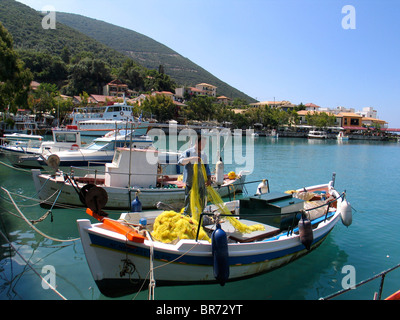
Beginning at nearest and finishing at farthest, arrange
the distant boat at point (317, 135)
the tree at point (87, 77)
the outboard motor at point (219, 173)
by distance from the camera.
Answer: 1. the outboard motor at point (219, 173)
2. the distant boat at point (317, 135)
3. the tree at point (87, 77)

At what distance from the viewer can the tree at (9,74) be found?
20.6m

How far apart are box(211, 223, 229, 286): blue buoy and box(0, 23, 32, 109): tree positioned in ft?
72.5

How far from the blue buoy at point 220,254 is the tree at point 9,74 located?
72.5ft

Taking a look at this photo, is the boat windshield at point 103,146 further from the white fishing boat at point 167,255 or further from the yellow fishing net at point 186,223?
the yellow fishing net at point 186,223

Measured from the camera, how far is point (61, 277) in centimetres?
716

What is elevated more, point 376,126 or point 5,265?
point 376,126

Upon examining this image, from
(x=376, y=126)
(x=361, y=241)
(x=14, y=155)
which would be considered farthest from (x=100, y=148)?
(x=376, y=126)

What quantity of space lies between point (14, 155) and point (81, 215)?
13.4 meters

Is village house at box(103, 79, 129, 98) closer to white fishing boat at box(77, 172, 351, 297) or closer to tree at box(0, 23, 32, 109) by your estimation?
tree at box(0, 23, 32, 109)

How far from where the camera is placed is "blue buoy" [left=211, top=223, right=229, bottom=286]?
5738mm

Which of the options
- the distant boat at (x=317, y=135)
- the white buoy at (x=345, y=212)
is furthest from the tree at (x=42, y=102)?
the distant boat at (x=317, y=135)

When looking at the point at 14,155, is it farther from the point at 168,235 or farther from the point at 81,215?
the point at 168,235

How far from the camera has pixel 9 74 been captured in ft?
69.3

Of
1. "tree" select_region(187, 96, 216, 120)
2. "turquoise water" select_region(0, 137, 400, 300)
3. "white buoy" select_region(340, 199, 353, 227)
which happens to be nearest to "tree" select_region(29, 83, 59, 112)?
"tree" select_region(187, 96, 216, 120)
